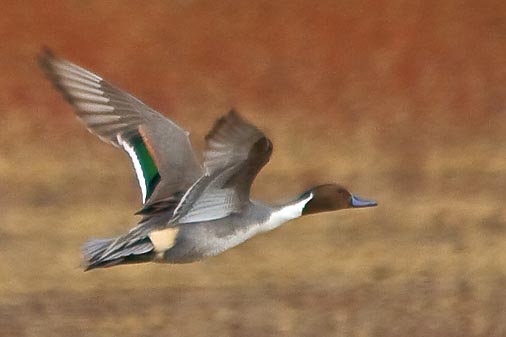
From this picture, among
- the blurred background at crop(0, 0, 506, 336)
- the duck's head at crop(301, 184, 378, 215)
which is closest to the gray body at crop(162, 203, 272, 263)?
the duck's head at crop(301, 184, 378, 215)

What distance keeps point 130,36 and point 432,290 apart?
92 centimetres

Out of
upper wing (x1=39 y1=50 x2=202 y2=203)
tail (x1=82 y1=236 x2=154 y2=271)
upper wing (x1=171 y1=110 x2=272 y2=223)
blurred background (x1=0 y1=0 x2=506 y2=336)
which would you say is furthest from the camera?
blurred background (x1=0 y1=0 x2=506 y2=336)

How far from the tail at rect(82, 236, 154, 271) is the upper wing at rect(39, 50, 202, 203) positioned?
0.52 feet

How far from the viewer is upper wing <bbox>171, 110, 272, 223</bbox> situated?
9.21 feet

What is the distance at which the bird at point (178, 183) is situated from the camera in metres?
2.87

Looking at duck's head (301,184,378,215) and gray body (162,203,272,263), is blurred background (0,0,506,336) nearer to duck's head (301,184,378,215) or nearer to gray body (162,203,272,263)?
duck's head (301,184,378,215)

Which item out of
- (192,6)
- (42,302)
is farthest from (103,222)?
(192,6)

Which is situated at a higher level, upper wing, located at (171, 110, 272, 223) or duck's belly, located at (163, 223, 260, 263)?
upper wing, located at (171, 110, 272, 223)

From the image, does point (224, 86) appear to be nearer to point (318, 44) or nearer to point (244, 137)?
point (318, 44)

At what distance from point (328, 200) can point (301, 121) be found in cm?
145

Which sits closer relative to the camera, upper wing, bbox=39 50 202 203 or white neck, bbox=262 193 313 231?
white neck, bbox=262 193 313 231

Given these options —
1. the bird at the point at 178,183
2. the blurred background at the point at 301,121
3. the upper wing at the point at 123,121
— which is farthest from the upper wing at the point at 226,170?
the blurred background at the point at 301,121

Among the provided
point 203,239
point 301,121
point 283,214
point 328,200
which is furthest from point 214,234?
point 301,121

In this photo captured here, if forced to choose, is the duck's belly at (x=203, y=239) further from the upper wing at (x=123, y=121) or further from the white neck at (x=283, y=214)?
the upper wing at (x=123, y=121)
